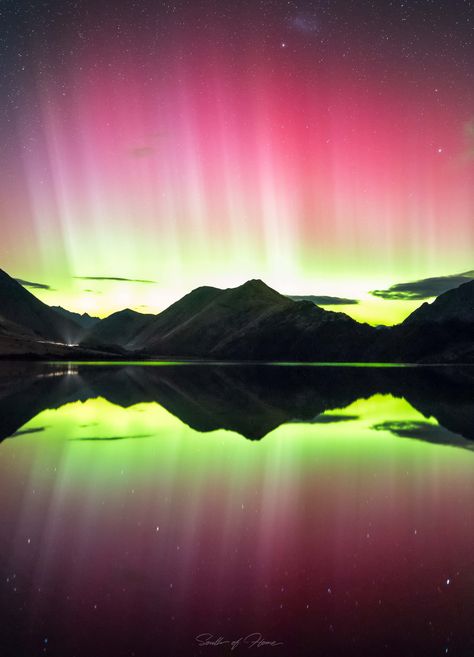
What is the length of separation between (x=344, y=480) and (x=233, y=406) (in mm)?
22799

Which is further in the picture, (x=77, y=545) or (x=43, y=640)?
(x=77, y=545)

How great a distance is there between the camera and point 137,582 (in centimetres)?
899

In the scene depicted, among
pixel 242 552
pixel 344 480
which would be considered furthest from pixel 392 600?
pixel 344 480

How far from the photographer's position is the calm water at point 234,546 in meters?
7.48

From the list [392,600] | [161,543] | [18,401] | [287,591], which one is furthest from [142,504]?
[18,401]

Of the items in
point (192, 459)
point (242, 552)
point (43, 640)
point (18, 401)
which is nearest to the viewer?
point (43, 640)

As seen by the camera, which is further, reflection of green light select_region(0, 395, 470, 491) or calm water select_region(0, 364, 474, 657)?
reflection of green light select_region(0, 395, 470, 491)

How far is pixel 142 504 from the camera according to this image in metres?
13.6

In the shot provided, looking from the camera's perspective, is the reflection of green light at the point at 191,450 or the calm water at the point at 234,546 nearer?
the calm water at the point at 234,546

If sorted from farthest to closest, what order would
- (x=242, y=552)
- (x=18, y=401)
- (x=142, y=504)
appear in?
(x=18, y=401)
(x=142, y=504)
(x=242, y=552)

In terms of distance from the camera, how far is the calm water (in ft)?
24.5

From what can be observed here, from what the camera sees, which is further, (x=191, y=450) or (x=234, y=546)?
(x=191, y=450)

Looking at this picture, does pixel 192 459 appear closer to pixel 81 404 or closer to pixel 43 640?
pixel 43 640

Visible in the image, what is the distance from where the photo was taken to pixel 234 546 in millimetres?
10852
